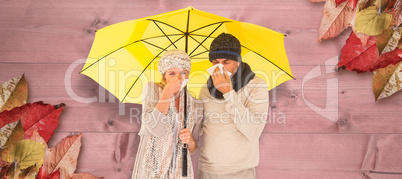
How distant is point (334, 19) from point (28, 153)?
4.04ft

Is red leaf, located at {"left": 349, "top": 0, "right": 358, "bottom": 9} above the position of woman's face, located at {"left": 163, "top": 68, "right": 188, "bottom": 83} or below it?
above

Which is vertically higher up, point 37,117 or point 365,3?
point 365,3

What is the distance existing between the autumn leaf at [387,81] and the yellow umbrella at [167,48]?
1.44 feet

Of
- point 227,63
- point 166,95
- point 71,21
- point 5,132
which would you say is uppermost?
point 71,21

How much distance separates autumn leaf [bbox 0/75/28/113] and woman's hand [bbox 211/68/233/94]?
0.63 m

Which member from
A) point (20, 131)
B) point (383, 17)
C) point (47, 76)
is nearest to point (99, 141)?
point (47, 76)

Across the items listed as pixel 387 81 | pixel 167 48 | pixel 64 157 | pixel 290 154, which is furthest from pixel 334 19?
pixel 64 157

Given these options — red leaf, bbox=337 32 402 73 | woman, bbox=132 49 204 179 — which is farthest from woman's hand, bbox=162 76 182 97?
red leaf, bbox=337 32 402 73

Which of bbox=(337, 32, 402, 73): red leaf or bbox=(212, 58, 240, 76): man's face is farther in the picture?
bbox=(337, 32, 402, 73): red leaf

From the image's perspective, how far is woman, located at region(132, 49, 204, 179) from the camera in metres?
1.01

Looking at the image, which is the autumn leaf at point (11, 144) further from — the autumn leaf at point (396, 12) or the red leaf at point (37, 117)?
the autumn leaf at point (396, 12)

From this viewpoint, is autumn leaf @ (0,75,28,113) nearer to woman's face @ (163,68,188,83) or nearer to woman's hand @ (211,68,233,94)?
woman's face @ (163,68,188,83)

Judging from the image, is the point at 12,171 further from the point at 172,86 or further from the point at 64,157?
the point at 172,86

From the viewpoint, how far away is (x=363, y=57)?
1.32m
